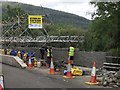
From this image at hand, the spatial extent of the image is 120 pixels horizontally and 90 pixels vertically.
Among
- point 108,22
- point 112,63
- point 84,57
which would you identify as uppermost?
point 108,22

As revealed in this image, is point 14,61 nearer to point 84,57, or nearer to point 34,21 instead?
point 84,57

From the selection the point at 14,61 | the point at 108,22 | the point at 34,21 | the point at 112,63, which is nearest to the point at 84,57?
the point at 108,22

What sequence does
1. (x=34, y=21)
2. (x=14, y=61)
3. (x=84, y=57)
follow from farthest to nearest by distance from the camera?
1. (x=34, y=21)
2. (x=14, y=61)
3. (x=84, y=57)

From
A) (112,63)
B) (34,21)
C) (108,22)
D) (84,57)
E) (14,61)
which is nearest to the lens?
(112,63)

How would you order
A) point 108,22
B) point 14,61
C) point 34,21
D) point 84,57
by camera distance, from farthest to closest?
1. point 34,21
2. point 14,61
3. point 84,57
4. point 108,22

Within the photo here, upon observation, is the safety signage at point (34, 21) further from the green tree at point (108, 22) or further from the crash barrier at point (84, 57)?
the green tree at point (108, 22)

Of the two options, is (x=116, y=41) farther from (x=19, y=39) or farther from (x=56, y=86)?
(x=19, y=39)

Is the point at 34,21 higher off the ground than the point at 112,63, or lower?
higher

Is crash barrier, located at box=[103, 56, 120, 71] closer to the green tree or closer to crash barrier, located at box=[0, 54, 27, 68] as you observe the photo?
the green tree

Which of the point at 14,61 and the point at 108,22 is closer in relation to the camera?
the point at 108,22

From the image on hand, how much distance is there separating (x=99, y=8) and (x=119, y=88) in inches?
375

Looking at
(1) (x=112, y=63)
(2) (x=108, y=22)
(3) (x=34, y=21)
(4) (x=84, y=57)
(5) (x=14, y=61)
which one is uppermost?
(3) (x=34, y=21)

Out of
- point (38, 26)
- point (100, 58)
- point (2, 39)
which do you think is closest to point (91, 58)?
point (100, 58)

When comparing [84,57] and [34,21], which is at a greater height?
[34,21]
